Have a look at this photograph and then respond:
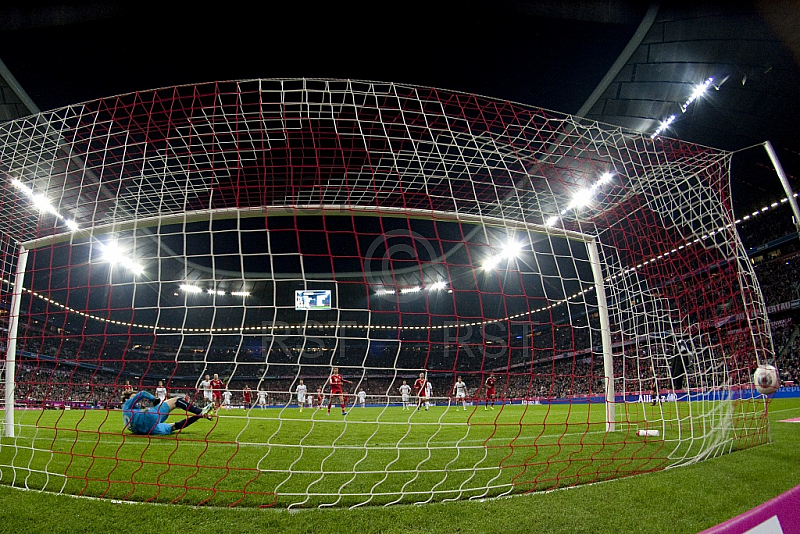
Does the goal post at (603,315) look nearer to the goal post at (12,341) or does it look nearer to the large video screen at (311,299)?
the large video screen at (311,299)

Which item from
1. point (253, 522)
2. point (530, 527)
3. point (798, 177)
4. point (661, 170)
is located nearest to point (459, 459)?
point (530, 527)

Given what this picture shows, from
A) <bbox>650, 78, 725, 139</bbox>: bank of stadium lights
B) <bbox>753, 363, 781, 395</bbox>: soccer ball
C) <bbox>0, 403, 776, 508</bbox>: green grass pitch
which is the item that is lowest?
<bbox>0, 403, 776, 508</bbox>: green grass pitch

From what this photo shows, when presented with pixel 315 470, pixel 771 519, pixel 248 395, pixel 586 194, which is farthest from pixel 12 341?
pixel 248 395

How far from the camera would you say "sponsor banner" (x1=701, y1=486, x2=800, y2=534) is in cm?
107

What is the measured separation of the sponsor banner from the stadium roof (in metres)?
9.88

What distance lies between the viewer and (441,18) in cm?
946

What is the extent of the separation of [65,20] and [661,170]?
1044 centimetres

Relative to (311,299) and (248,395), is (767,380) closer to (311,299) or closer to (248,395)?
(248,395)

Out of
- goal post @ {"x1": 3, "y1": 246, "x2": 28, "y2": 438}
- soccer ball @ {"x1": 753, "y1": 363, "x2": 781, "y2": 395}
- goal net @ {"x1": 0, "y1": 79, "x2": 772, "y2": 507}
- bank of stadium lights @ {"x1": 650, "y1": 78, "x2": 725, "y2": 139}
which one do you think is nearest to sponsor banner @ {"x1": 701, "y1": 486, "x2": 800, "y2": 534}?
goal net @ {"x1": 0, "y1": 79, "x2": 772, "y2": 507}

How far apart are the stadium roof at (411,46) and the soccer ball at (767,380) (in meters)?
8.04

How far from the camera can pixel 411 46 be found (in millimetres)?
10078

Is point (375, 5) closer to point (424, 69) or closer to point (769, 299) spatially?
point (424, 69)

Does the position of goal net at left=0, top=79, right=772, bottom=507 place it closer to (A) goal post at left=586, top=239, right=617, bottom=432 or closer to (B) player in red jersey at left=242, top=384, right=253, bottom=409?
(A) goal post at left=586, top=239, right=617, bottom=432

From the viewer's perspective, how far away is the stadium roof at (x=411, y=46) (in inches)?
341
